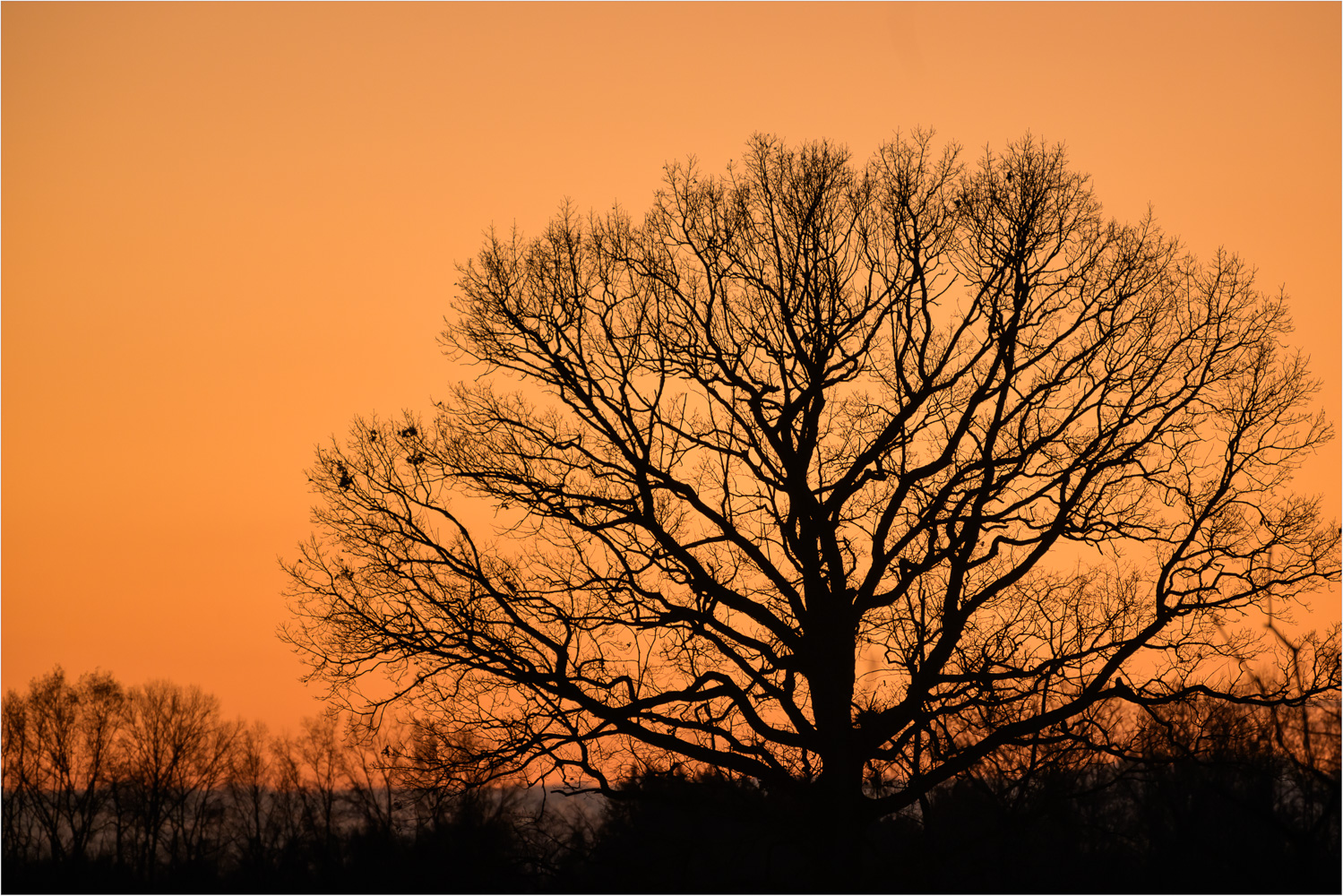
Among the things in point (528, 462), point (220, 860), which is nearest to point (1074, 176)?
point (528, 462)

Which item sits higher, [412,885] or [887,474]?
[887,474]

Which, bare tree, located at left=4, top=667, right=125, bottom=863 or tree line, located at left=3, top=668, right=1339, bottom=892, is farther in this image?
bare tree, located at left=4, top=667, right=125, bottom=863

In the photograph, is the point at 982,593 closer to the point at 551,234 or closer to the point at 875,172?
the point at 875,172

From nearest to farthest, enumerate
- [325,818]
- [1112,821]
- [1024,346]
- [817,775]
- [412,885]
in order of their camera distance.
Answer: [817,775]
[1024,346]
[1112,821]
[412,885]
[325,818]

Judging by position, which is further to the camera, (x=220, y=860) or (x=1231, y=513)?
(x=220, y=860)

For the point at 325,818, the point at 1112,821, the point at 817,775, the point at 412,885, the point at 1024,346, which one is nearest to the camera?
the point at 817,775

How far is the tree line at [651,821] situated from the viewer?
1184 centimetres

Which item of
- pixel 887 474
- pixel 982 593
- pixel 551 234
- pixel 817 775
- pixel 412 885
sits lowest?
pixel 412 885

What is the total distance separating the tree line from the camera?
38.9 feet

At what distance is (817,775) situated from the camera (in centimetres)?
1207

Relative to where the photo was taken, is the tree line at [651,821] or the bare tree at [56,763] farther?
the bare tree at [56,763]

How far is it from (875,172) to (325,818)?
178 feet

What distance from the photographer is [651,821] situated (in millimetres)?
21375

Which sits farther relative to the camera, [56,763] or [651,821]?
[56,763]
